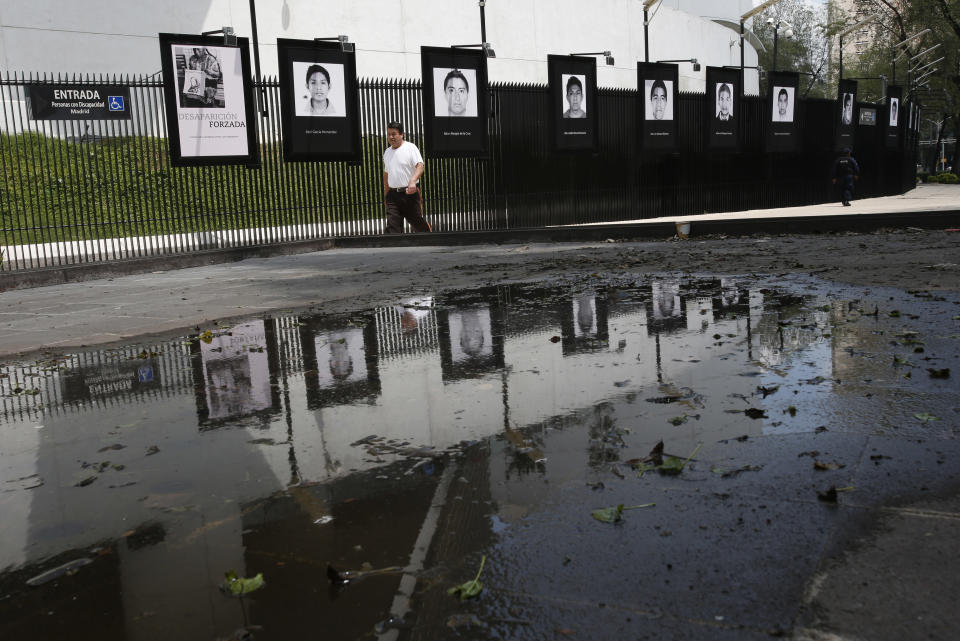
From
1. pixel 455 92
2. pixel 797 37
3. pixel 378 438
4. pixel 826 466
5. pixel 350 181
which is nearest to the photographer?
pixel 826 466

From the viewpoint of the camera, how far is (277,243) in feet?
51.9

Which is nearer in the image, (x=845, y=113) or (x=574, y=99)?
(x=574, y=99)

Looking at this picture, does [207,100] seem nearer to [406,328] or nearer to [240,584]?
[406,328]

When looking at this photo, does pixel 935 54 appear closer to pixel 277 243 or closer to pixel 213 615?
pixel 277 243

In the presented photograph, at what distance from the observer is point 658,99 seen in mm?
21641

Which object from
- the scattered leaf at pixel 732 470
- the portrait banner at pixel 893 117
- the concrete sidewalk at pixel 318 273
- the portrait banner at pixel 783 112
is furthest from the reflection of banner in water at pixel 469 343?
the portrait banner at pixel 893 117

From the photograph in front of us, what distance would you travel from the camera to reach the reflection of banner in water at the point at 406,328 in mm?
6285

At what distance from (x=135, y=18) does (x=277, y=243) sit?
1606 centimetres

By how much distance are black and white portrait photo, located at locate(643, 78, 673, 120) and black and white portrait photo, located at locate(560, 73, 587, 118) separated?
2015 millimetres

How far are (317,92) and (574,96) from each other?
619 centimetres

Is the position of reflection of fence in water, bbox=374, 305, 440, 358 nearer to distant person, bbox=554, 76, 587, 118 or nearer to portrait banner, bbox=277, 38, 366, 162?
portrait banner, bbox=277, 38, 366, 162

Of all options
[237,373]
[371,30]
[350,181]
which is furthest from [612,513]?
[371,30]

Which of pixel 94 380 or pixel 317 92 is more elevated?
pixel 317 92

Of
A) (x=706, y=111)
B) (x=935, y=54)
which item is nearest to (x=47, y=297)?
(x=706, y=111)
